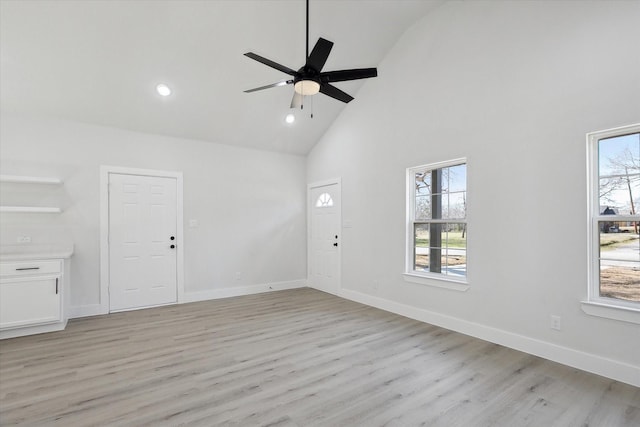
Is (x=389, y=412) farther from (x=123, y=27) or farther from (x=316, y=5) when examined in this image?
(x=123, y=27)

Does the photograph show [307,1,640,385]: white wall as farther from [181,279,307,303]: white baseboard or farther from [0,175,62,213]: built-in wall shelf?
[0,175,62,213]: built-in wall shelf

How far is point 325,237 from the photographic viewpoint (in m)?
5.96

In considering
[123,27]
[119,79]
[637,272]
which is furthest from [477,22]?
[119,79]

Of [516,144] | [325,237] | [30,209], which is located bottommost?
[325,237]

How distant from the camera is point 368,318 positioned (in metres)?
4.23

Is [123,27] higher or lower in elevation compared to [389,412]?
higher

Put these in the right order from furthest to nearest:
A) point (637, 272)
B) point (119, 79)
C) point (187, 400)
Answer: point (119, 79) < point (637, 272) < point (187, 400)

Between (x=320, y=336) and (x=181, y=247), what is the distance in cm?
292

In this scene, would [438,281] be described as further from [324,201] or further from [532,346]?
[324,201]

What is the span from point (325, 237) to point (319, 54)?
3855 mm

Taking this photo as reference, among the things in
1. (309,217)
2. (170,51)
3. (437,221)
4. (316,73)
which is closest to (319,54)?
(316,73)

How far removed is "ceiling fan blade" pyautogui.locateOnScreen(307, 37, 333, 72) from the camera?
2.41m

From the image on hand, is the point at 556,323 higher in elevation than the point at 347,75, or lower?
lower

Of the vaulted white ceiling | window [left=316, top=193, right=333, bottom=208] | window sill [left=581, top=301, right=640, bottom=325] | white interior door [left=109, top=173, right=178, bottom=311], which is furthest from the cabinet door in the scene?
window sill [left=581, top=301, right=640, bottom=325]
